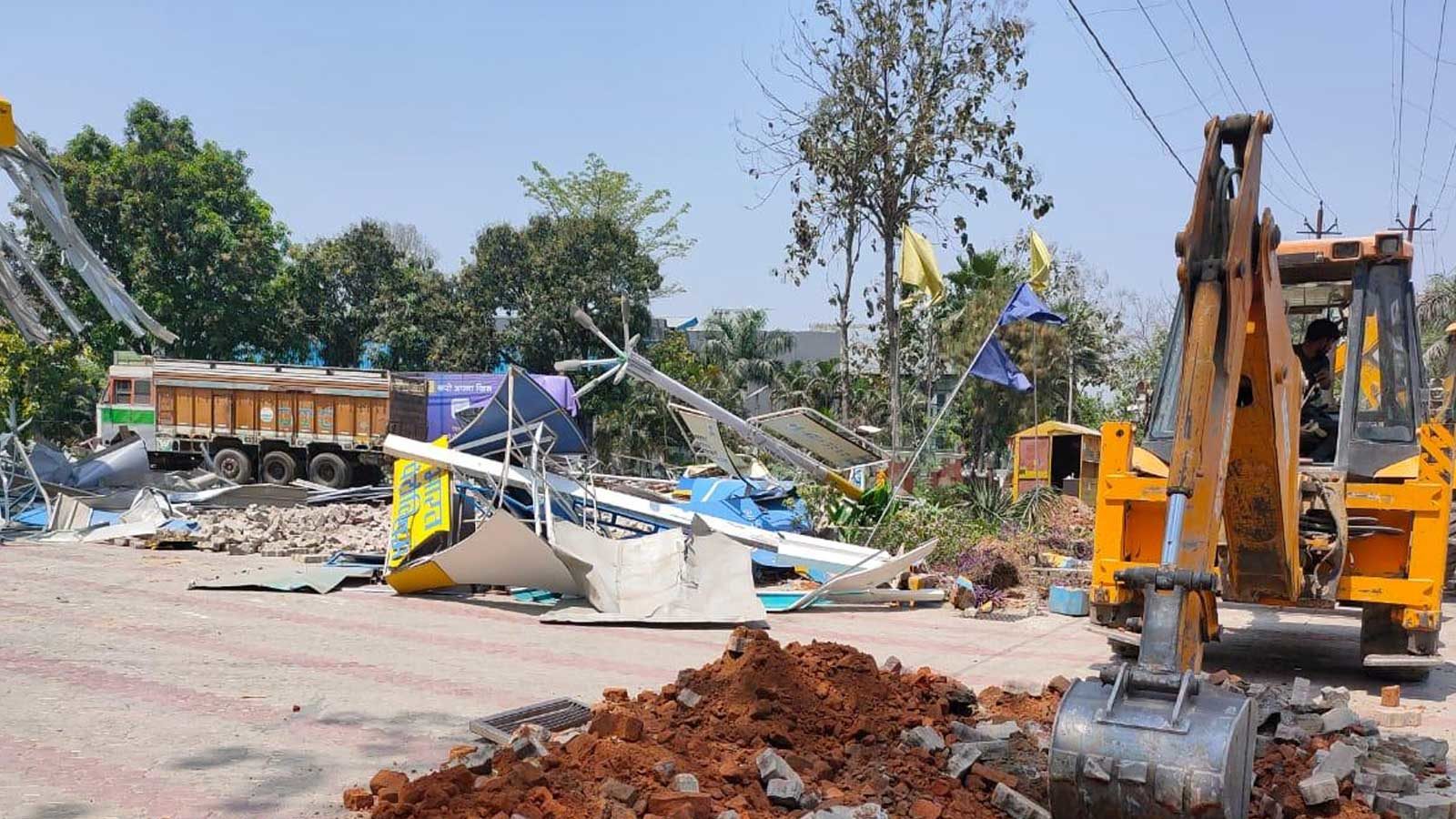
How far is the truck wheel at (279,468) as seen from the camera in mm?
27578

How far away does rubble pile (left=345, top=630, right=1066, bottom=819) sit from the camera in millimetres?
4609

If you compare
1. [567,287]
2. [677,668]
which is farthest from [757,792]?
[567,287]

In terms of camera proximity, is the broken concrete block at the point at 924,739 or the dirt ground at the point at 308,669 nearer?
the broken concrete block at the point at 924,739

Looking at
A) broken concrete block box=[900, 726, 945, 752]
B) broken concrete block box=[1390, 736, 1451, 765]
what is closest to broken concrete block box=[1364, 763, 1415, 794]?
broken concrete block box=[1390, 736, 1451, 765]

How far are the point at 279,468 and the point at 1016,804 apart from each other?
2627 centimetres

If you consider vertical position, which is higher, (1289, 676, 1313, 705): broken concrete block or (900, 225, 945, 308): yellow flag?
A: (900, 225, 945, 308): yellow flag

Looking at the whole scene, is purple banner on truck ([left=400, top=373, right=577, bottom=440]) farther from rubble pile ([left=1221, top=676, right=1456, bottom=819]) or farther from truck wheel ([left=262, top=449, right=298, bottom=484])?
rubble pile ([left=1221, top=676, right=1456, bottom=819])

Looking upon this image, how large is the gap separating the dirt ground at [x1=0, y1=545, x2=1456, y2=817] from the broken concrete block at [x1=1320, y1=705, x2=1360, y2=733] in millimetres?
1301

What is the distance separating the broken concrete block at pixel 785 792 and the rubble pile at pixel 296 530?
10.6 m

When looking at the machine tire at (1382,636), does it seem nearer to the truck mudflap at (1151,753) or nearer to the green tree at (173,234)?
the truck mudflap at (1151,753)

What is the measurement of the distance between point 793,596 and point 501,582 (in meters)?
2.91

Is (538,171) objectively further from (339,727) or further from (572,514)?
(339,727)

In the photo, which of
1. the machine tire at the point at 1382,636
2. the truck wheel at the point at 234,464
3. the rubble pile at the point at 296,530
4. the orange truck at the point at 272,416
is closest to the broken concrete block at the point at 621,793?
the machine tire at the point at 1382,636

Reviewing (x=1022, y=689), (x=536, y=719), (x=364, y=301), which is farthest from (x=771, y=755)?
(x=364, y=301)
